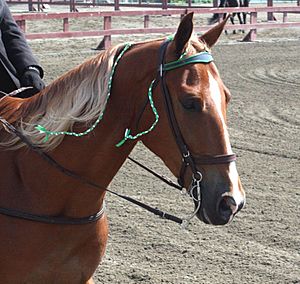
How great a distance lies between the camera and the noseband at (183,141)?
2.88 meters

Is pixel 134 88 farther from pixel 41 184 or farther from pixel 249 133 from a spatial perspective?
pixel 249 133

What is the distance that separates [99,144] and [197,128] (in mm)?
528

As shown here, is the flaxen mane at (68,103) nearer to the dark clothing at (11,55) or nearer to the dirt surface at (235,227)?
the dark clothing at (11,55)

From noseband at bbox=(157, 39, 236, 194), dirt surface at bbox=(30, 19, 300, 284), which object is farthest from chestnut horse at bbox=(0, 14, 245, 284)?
dirt surface at bbox=(30, 19, 300, 284)

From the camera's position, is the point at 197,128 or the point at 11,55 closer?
the point at 197,128

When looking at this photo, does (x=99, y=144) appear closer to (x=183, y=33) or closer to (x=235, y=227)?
(x=183, y=33)

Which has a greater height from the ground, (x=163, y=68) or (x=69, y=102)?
(x=163, y=68)

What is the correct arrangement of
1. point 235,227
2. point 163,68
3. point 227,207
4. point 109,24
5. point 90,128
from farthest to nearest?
point 109,24 < point 235,227 < point 90,128 < point 163,68 < point 227,207

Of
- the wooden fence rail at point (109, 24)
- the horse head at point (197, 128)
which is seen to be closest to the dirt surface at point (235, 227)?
the horse head at point (197, 128)

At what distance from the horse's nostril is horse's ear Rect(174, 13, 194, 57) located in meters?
0.65

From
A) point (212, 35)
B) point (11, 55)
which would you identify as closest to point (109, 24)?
point (11, 55)

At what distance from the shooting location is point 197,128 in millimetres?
2900

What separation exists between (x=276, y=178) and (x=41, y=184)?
15.2 ft

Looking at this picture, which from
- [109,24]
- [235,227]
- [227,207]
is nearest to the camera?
[227,207]
